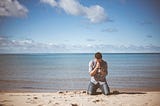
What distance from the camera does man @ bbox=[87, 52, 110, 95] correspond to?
4938mm

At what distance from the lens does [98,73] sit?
5000 mm

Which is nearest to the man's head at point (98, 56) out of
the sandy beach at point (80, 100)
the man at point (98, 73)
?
→ the man at point (98, 73)

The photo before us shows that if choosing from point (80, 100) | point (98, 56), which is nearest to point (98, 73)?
point (98, 56)

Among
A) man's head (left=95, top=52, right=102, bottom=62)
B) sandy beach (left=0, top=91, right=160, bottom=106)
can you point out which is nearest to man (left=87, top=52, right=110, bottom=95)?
man's head (left=95, top=52, right=102, bottom=62)

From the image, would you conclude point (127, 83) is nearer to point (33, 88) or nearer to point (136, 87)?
point (136, 87)

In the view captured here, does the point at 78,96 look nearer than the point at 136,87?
Yes

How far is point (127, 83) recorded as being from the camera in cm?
769

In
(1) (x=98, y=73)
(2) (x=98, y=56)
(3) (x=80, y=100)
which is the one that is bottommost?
(3) (x=80, y=100)

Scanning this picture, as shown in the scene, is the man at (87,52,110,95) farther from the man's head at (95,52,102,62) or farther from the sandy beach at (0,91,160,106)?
the sandy beach at (0,91,160,106)

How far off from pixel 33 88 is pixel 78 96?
2354 millimetres

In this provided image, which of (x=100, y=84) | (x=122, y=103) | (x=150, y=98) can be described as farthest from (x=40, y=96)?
(x=150, y=98)

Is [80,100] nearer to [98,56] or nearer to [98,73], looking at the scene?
[98,73]

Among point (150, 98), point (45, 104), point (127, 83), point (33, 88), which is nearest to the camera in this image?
point (45, 104)

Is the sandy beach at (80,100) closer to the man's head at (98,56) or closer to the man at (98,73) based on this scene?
the man at (98,73)
